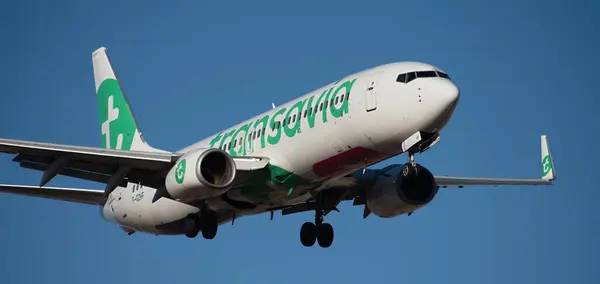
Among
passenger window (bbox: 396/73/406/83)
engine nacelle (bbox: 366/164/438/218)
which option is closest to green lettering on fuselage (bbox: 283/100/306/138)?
passenger window (bbox: 396/73/406/83)

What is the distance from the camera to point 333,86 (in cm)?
3797

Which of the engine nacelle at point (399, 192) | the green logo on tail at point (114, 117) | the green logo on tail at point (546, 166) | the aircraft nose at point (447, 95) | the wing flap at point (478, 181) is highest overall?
the green logo on tail at point (114, 117)

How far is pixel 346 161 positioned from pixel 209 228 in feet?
23.0

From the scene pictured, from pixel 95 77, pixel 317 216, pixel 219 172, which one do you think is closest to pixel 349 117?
pixel 219 172

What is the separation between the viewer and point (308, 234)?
43406mm

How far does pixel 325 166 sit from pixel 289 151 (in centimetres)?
145

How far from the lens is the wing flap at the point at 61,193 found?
41438 mm

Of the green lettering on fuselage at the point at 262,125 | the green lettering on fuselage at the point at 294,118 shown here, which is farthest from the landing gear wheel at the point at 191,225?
the green lettering on fuselage at the point at 294,118

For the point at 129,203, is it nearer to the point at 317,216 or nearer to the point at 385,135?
the point at 317,216

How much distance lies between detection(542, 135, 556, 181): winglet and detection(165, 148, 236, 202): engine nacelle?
49.4 feet

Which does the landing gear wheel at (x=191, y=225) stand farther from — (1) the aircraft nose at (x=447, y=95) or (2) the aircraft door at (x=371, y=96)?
(1) the aircraft nose at (x=447, y=95)

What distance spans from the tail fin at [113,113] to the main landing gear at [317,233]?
804 cm

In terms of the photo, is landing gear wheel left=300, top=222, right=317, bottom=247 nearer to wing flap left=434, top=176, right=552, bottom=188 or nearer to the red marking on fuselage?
the red marking on fuselage

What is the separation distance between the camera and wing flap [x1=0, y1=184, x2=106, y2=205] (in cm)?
4144
